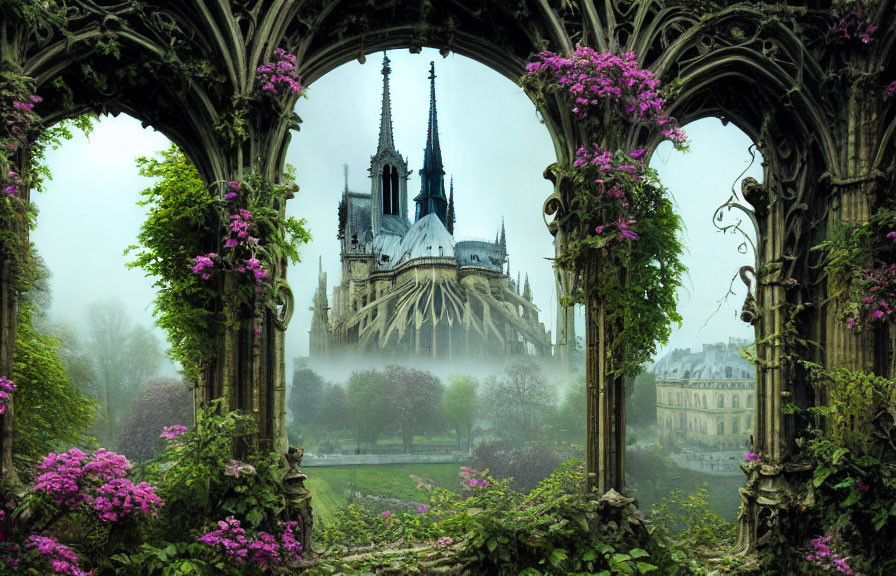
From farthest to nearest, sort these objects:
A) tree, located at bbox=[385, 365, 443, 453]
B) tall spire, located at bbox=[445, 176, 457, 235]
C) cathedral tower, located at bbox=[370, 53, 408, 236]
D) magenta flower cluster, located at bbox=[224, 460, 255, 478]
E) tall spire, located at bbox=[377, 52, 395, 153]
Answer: tree, located at bbox=[385, 365, 443, 453] < tall spire, located at bbox=[445, 176, 457, 235] < cathedral tower, located at bbox=[370, 53, 408, 236] < tall spire, located at bbox=[377, 52, 395, 153] < magenta flower cluster, located at bbox=[224, 460, 255, 478]

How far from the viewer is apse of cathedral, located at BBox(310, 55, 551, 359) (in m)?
7.41

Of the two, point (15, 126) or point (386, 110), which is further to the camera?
point (386, 110)

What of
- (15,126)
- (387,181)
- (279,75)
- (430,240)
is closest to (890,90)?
(279,75)

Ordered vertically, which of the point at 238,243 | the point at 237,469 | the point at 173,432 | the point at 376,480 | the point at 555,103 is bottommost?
the point at 376,480

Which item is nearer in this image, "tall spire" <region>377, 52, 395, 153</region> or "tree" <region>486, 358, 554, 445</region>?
"tall spire" <region>377, 52, 395, 153</region>

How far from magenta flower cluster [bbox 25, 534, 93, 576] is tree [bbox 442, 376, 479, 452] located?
14.8 ft

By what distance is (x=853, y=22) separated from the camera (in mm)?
4711

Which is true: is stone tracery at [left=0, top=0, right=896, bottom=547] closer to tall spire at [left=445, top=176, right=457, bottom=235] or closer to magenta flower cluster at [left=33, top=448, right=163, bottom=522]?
magenta flower cluster at [left=33, top=448, right=163, bottom=522]

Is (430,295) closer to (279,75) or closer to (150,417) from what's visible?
(150,417)

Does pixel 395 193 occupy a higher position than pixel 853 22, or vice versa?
pixel 853 22

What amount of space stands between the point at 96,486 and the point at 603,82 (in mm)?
3716

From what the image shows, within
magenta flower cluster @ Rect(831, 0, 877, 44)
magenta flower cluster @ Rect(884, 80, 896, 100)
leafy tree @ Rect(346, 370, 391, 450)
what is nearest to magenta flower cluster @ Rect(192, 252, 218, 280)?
leafy tree @ Rect(346, 370, 391, 450)

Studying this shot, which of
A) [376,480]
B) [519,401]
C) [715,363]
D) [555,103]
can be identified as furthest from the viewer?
[519,401]

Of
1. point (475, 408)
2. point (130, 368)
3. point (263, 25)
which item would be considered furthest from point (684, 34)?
point (130, 368)
